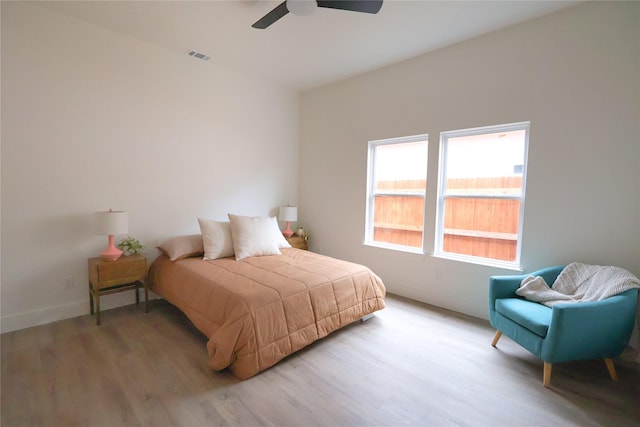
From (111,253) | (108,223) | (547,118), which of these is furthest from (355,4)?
(111,253)

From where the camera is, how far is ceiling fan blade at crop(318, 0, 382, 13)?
6.65 feet

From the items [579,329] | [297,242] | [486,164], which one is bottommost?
[579,329]

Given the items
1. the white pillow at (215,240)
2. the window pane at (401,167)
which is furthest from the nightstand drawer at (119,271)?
the window pane at (401,167)

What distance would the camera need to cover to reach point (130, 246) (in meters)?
3.14

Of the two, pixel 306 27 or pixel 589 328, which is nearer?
pixel 589 328

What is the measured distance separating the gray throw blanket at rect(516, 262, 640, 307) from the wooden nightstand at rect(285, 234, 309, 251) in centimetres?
282

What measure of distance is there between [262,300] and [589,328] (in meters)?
2.25

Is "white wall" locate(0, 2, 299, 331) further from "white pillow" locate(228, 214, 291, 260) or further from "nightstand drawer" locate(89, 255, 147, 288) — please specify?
"white pillow" locate(228, 214, 291, 260)

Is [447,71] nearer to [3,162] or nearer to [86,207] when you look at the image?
[86,207]

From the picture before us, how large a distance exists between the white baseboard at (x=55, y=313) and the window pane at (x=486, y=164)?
3.92 metres

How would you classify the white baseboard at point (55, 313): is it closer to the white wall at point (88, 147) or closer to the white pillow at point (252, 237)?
the white wall at point (88, 147)

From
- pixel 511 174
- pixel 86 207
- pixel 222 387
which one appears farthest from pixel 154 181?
pixel 511 174

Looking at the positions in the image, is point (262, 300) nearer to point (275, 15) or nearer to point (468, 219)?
point (275, 15)

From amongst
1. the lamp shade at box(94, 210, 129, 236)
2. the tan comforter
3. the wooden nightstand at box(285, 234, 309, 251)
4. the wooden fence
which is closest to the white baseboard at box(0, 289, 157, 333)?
the tan comforter
